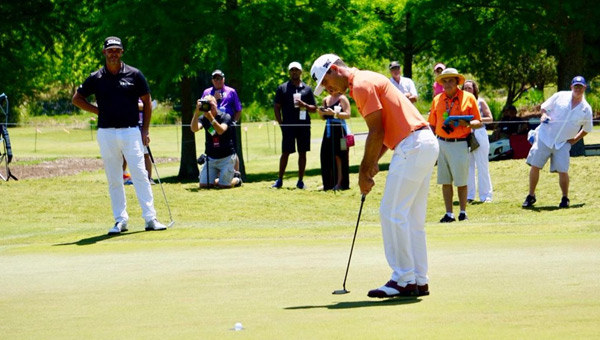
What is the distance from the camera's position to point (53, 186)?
19641mm

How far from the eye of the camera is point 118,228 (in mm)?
12531

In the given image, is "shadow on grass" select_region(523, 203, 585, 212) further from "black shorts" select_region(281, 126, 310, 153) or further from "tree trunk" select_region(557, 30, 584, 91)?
"tree trunk" select_region(557, 30, 584, 91)

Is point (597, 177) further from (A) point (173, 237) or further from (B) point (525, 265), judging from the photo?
(B) point (525, 265)

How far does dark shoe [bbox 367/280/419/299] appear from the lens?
7414 millimetres

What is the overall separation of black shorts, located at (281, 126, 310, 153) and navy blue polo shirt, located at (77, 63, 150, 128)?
7.20 meters

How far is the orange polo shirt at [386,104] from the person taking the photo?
24.0 ft

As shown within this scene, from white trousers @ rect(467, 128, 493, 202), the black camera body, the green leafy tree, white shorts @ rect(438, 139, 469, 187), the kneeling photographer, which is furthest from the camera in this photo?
the green leafy tree

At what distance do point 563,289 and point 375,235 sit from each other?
4412mm

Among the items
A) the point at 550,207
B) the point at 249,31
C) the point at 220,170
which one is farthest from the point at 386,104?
the point at 249,31

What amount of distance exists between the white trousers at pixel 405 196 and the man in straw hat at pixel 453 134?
271 inches

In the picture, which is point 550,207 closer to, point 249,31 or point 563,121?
point 563,121

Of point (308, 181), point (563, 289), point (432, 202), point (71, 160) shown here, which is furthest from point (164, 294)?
point (71, 160)

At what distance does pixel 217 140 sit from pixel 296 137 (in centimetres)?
170

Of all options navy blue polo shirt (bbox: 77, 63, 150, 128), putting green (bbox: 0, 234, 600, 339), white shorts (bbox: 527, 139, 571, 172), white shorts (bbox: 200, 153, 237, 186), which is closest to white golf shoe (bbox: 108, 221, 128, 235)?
navy blue polo shirt (bbox: 77, 63, 150, 128)
